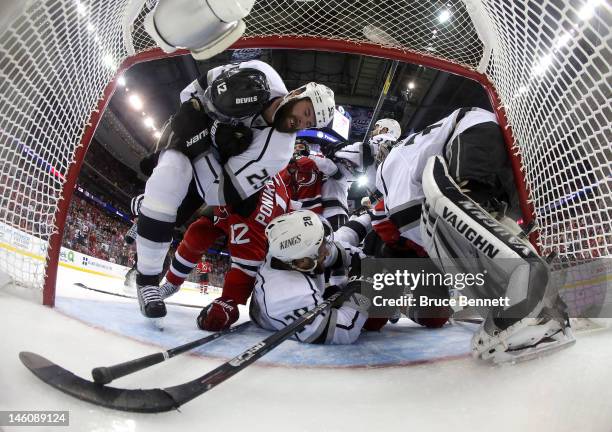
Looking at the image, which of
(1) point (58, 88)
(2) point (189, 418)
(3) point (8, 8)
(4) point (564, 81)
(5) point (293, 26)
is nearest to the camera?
(3) point (8, 8)

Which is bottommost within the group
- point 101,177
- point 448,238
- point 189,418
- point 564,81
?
point 101,177

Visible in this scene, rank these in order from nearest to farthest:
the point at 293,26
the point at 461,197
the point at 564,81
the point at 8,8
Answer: the point at 8,8 < the point at 461,197 < the point at 564,81 < the point at 293,26

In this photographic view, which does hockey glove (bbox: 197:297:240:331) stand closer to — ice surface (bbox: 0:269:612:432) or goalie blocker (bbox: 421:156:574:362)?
ice surface (bbox: 0:269:612:432)

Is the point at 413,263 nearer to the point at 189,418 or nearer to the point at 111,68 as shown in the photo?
the point at 189,418

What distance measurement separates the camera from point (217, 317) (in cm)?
147

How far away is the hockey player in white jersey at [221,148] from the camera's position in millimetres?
1308

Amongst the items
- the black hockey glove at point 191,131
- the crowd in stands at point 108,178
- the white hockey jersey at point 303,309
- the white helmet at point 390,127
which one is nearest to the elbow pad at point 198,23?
the black hockey glove at point 191,131

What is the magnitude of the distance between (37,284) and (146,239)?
16.7 inches

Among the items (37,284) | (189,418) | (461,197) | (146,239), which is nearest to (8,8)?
(189,418)

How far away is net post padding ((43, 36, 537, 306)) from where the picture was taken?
137 cm

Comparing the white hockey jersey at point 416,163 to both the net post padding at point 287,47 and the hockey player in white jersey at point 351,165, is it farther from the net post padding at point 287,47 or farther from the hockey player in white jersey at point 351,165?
the hockey player in white jersey at point 351,165

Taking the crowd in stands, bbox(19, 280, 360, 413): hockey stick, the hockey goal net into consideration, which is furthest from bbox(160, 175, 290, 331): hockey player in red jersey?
the crowd in stands

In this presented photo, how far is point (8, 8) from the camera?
15.6 inches

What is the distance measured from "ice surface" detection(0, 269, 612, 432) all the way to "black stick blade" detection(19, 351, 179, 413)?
0.01 meters
